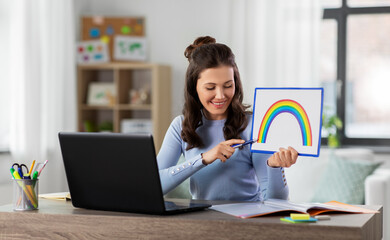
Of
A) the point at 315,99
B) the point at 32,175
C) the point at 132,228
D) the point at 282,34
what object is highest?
the point at 282,34

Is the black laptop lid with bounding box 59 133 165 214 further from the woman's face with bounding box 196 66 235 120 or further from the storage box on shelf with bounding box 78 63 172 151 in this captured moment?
the storage box on shelf with bounding box 78 63 172 151

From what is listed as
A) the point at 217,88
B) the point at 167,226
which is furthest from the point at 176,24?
the point at 167,226

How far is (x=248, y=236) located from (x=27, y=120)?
3083 mm

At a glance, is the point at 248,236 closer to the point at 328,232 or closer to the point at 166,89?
the point at 328,232

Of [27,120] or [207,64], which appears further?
[27,120]

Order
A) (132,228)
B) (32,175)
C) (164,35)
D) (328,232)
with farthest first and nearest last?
(164,35), (32,175), (132,228), (328,232)

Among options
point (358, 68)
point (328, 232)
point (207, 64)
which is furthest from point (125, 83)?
point (328, 232)

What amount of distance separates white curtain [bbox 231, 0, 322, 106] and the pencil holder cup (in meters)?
3.10

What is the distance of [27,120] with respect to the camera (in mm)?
4230

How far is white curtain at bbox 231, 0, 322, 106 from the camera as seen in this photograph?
4727 mm

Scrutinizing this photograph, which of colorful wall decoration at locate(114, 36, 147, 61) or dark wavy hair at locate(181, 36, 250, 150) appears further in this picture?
colorful wall decoration at locate(114, 36, 147, 61)

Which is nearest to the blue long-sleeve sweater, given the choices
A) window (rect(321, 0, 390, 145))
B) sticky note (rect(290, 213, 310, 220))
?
sticky note (rect(290, 213, 310, 220))

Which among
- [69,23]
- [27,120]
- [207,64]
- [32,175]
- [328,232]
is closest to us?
[328,232]

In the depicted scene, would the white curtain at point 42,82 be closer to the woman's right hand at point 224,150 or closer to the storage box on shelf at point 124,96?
the storage box on shelf at point 124,96
